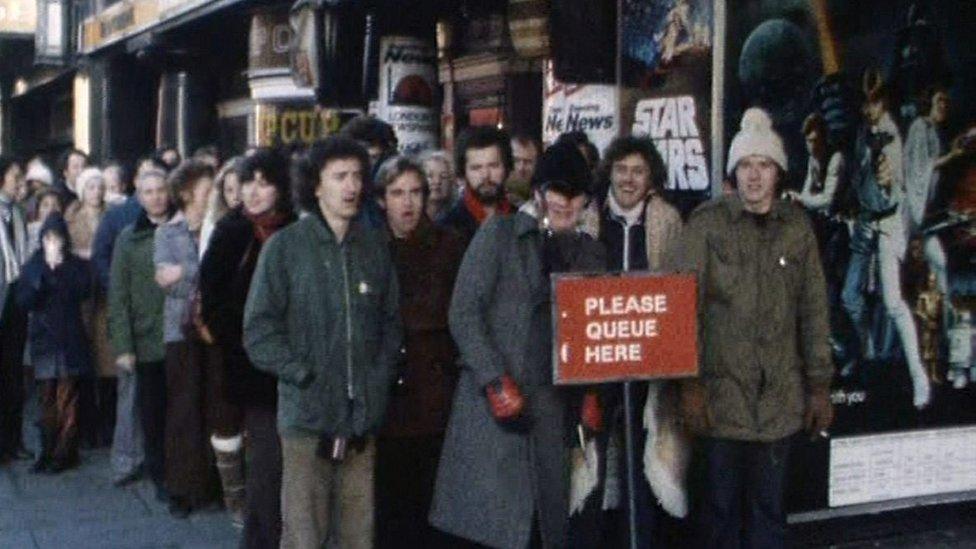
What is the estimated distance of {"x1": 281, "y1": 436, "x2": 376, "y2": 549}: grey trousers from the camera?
577cm

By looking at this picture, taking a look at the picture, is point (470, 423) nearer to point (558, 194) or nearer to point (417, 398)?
point (417, 398)

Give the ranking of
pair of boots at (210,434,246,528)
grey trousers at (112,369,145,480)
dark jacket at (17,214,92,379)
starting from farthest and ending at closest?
dark jacket at (17,214,92,379), grey trousers at (112,369,145,480), pair of boots at (210,434,246,528)

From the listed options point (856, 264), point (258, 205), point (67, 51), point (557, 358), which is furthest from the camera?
point (67, 51)

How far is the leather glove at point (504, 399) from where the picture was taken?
575cm

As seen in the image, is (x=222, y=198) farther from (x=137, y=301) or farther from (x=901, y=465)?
(x=901, y=465)

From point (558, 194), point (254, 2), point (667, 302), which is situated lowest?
point (667, 302)

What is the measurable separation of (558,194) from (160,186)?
3.21 m

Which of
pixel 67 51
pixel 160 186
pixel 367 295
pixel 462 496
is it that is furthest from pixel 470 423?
A: pixel 67 51

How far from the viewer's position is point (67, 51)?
63.2ft

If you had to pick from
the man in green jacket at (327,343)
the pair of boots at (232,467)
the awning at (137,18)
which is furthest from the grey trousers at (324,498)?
the awning at (137,18)

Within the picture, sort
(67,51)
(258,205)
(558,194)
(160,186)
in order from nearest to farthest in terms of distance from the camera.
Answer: (558,194)
(258,205)
(160,186)
(67,51)

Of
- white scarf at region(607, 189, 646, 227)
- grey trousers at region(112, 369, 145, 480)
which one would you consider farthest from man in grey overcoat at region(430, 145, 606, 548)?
grey trousers at region(112, 369, 145, 480)

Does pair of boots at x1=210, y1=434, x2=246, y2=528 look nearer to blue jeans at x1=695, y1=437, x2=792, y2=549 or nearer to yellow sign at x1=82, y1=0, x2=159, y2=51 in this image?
blue jeans at x1=695, y1=437, x2=792, y2=549

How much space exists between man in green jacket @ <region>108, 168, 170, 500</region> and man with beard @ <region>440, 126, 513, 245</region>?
7.33ft
